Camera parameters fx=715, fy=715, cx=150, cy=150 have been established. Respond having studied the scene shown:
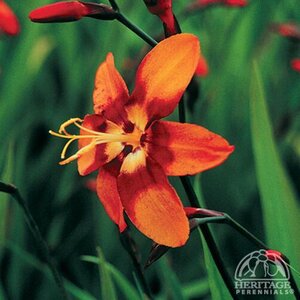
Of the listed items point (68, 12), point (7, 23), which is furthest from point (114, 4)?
point (7, 23)

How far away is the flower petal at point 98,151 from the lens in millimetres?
484

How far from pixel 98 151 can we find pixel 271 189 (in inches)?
9.4

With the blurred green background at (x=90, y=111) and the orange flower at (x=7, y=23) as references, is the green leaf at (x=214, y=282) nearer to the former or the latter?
the blurred green background at (x=90, y=111)

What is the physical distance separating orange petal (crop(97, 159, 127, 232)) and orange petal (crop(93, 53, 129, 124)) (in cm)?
3

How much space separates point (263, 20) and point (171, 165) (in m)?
1.14

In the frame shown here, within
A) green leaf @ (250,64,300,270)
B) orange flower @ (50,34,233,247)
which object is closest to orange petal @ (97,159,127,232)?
orange flower @ (50,34,233,247)

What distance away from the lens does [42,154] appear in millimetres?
1287

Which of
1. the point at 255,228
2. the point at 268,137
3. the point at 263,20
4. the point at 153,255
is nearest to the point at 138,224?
the point at 153,255

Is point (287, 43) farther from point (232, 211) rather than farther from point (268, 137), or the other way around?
point (268, 137)

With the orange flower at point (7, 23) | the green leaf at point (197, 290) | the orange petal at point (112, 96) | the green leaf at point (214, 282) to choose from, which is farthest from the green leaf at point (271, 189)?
the orange flower at point (7, 23)

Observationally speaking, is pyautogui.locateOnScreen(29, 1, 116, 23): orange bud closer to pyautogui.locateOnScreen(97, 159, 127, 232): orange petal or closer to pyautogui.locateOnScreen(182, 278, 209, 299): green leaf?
pyautogui.locateOnScreen(97, 159, 127, 232): orange petal

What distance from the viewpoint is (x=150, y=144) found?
0.46m

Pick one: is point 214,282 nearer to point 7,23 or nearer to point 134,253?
point 134,253

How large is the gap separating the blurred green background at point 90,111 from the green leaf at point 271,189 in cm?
21
